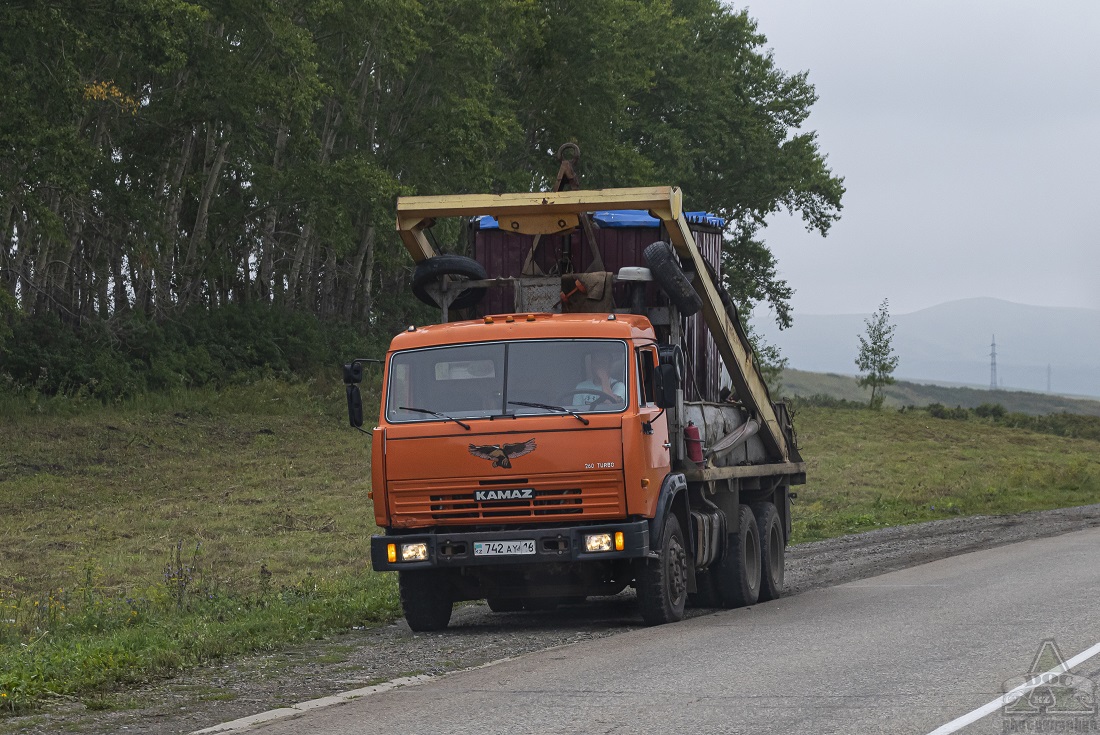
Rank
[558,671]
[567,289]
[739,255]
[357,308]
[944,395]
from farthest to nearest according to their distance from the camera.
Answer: [944,395], [739,255], [357,308], [567,289], [558,671]

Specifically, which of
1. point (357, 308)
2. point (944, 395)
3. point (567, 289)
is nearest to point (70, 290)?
point (357, 308)

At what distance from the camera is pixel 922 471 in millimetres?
39312

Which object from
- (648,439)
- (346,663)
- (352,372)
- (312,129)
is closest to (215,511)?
(352,372)

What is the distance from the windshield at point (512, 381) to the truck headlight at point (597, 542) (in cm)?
106

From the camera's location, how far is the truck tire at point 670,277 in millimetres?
14188

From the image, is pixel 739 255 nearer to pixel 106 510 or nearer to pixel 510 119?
pixel 510 119

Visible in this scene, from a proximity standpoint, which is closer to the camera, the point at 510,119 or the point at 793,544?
the point at 793,544

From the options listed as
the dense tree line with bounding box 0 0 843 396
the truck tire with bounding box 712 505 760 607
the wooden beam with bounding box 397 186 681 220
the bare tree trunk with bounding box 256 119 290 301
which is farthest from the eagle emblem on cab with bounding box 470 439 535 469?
the bare tree trunk with bounding box 256 119 290 301

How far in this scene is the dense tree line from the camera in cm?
2591

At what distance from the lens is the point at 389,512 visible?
13.2m

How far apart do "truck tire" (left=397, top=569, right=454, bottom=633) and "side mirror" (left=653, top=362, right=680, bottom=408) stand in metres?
2.58

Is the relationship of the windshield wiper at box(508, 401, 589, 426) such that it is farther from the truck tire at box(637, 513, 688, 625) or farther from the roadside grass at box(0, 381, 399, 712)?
the roadside grass at box(0, 381, 399, 712)

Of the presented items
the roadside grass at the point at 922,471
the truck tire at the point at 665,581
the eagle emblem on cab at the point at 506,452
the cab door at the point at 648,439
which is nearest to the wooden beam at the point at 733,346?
the cab door at the point at 648,439

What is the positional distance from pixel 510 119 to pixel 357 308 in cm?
1086
